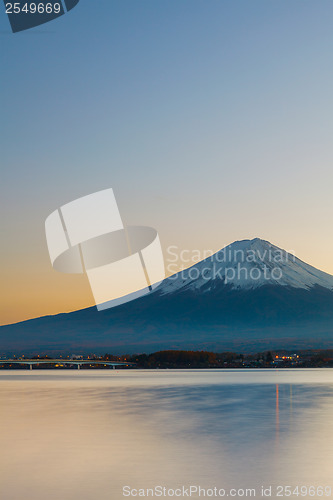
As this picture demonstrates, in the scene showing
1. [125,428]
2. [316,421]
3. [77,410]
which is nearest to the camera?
[125,428]

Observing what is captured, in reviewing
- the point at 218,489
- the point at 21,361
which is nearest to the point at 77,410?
the point at 218,489

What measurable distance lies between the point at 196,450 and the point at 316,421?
1044 cm

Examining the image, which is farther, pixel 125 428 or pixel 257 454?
pixel 125 428

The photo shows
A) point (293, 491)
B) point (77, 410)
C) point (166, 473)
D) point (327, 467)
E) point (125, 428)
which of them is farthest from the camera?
point (77, 410)

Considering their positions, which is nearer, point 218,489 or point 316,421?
point 218,489

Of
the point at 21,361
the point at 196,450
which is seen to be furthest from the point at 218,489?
the point at 21,361

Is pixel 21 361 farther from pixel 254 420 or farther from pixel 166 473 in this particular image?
pixel 166 473

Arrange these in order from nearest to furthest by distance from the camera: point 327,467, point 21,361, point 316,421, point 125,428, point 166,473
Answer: point 166,473 < point 327,467 < point 125,428 < point 316,421 < point 21,361

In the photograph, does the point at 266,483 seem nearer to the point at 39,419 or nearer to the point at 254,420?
the point at 254,420

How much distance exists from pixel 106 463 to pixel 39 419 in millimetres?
12913

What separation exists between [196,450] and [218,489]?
5.92 m

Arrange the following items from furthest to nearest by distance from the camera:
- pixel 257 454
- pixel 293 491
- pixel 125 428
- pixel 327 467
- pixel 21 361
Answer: pixel 21 361, pixel 125 428, pixel 257 454, pixel 327 467, pixel 293 491

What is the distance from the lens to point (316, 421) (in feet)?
91.4

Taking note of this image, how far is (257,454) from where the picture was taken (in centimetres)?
1808
